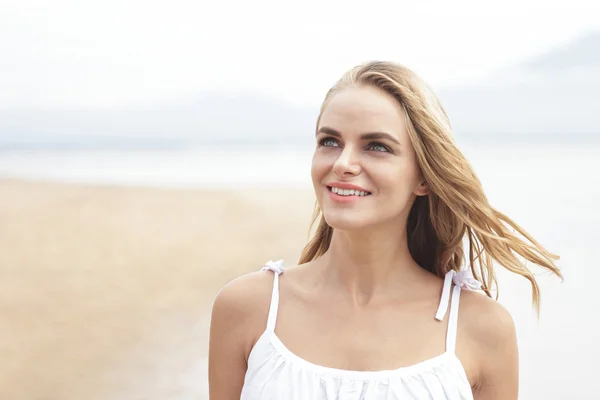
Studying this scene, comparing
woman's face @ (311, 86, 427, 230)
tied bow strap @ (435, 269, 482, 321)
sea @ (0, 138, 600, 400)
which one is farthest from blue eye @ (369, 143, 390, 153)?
sea @ (0, 138, 600, 400)

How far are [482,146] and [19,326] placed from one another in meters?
25.9

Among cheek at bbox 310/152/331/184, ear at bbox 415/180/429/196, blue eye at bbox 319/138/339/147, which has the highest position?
blue eye at bbox 319/138/339/147

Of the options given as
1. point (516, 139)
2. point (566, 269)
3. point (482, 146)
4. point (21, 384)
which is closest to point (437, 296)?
point (21, 384)

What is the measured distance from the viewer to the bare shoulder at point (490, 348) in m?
2.75

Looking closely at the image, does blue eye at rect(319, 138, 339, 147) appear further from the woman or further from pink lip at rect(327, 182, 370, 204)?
pink lip at rect(327, 182, 370, 204)

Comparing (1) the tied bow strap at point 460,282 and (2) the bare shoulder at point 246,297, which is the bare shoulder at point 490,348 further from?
(2) the bare shoulder at point 246,297

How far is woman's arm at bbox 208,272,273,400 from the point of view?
9.42ft

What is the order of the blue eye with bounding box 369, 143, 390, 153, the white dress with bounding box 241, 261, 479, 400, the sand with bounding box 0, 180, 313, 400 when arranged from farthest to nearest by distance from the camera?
the sand with bounding box 0, 180, 313, 400, the blue eye with bounding box 369, 143, 390, 153, the white dress with bounding box 241, 261, 479, 400

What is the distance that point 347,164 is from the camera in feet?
8.57

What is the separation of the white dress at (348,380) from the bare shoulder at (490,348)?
Result: 2.6 inches

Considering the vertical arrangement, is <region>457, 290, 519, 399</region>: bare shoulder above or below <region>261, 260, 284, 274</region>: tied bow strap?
below

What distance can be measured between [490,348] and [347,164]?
0.79 metres

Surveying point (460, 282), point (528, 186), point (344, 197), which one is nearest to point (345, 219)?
point (344, 197)

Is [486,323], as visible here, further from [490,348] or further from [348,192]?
[348,192]
